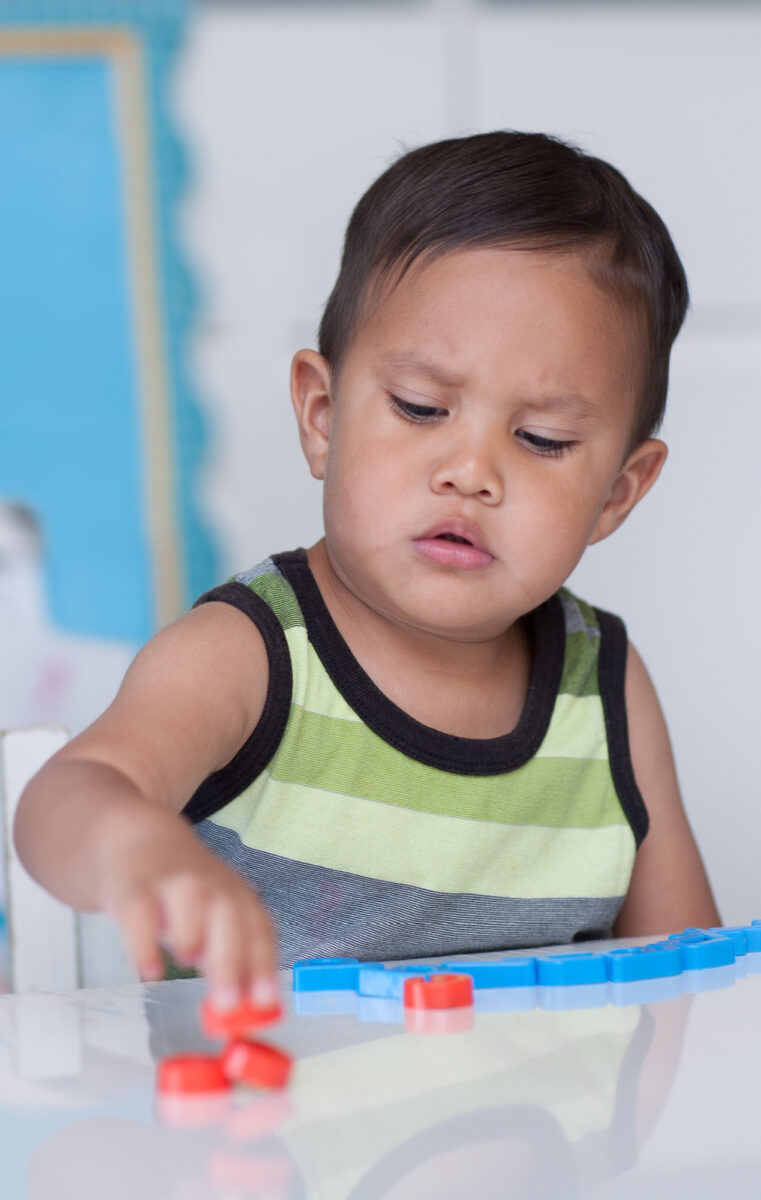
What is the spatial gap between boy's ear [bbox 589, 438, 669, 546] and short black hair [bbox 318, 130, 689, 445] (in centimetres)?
2

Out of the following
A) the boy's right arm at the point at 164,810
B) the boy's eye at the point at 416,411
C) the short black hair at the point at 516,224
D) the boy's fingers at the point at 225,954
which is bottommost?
the boy's fingers at the point at 225,954

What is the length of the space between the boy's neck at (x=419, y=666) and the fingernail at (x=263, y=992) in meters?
0.53

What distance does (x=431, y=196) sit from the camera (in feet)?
2.80

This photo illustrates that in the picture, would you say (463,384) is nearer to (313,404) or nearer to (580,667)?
(313,404)

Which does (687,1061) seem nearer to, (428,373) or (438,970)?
(438,970)

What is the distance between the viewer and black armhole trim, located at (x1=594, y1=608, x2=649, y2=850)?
97cm

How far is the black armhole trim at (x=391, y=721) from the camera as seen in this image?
88 centimetres

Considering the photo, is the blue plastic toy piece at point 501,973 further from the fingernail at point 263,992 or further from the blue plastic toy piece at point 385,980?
the fingernail at point 263,992

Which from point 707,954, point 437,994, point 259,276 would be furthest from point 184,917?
point 259,276

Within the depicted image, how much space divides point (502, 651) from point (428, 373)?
9.5 inches

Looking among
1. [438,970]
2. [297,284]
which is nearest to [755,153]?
[297,284]

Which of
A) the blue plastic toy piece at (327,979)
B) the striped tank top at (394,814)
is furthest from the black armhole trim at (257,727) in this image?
the blue plastic toy piece at (327,979)

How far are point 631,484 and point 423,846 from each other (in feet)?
0.97

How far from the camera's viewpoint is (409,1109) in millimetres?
414
